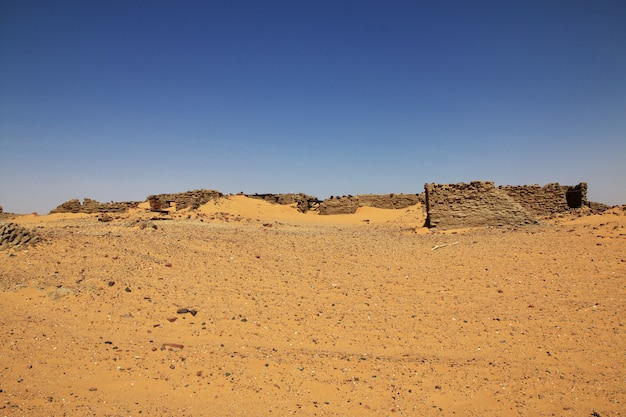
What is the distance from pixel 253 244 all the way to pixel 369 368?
19.9 feet

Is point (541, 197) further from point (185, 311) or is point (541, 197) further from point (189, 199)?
point (189, 199)

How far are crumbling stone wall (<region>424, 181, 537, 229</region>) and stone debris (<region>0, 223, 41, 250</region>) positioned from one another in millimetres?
12602

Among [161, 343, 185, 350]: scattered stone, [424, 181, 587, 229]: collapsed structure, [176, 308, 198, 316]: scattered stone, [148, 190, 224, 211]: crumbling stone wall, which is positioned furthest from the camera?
[148, 190, 224, 211]: crumbling stone wall

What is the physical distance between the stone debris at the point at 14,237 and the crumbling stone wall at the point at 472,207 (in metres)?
12.6

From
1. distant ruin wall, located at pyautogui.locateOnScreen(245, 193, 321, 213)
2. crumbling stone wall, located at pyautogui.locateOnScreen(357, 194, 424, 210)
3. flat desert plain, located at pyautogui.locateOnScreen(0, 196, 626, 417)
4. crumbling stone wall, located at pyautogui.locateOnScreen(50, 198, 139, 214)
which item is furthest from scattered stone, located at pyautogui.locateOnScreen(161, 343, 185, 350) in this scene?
distant ruin wall, located at pyautogui.locateOnScreen(245, 193, 321, 213)

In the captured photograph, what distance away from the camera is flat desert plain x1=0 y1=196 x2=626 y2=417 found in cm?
447

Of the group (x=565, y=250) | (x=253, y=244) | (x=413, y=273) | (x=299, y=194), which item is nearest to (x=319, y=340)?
(x=413, y=273)

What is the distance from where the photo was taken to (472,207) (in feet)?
48.2

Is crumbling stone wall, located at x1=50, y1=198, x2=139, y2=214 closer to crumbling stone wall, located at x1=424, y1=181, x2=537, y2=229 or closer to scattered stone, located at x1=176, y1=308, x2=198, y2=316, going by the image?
crumbling stone wall, located at x1=424, y1=181, x2=537, y2=229

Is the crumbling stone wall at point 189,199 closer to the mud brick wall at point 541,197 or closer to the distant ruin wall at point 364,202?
the distant ruin wall at point 364,202

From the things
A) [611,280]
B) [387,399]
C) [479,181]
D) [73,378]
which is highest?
[479,181]

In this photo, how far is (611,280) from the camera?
7.33 meters

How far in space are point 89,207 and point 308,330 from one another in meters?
23.6

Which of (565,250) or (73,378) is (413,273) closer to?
(565,250)
